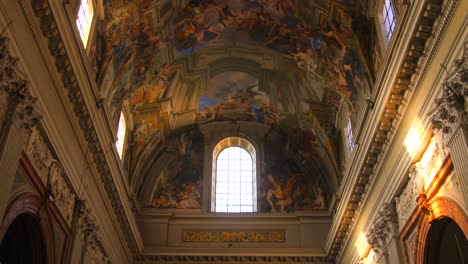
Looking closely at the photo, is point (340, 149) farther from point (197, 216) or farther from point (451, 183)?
point (451, 183)

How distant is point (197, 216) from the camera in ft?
68.2

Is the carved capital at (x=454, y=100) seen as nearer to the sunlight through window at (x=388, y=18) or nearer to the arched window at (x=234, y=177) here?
the sunlight through window at (x=388, y=18)

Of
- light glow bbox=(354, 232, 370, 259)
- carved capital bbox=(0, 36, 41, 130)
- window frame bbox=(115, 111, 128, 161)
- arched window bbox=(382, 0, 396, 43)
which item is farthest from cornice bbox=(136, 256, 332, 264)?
carved capital bbox=(0, 36, 41, 130)

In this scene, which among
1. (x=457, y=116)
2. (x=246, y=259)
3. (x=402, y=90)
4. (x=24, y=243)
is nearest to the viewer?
(x=457, y=116)

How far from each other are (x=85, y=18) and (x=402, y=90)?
7.41 metres

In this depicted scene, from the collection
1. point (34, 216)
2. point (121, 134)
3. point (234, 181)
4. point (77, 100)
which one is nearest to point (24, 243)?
point (34, 216)

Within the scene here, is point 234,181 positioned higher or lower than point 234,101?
lower

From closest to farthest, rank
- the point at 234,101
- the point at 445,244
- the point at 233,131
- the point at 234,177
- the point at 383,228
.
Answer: the point at 445,244
the point at 383,228
the point at 234,101
the point at 234,177
the point at 233,131

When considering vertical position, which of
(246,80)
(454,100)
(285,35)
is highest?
(246,80)

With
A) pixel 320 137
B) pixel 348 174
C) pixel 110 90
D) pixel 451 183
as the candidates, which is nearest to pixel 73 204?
pixel 110 90

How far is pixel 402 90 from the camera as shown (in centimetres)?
1242

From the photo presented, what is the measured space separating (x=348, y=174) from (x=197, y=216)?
6648mm

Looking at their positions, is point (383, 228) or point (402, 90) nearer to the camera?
point (402, 90)

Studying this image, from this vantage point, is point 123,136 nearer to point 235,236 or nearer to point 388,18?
point 235,236
